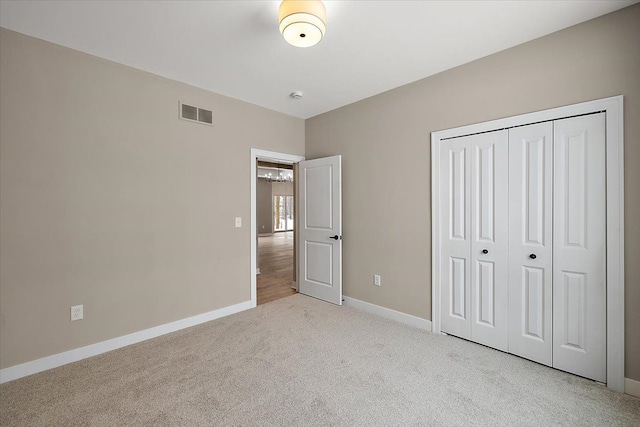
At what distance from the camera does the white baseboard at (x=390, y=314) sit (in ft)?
10.3

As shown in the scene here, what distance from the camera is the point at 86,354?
2.55 meters

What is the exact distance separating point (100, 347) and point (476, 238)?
369 centimetres

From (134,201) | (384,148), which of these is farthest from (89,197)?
(384,148)

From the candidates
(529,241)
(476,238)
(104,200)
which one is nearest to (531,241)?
(529,241)

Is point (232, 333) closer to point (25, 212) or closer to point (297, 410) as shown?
point (297, 410)

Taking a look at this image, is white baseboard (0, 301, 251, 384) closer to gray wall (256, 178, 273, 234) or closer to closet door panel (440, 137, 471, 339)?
closet door panel (440, 137, 471, 339)

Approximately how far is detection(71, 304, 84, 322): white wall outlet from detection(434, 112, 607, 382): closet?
344 centimetres

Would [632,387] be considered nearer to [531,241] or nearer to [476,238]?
[531,241]

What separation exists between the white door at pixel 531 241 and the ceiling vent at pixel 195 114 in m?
3.17

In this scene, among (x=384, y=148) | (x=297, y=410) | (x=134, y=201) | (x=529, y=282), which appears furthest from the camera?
(x=384, y=148)

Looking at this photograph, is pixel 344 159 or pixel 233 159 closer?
pixel 233 159

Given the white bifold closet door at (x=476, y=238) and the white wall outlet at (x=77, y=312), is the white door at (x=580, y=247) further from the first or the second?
the white wall outlet at (x=77, y=312)

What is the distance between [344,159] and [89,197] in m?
2.85

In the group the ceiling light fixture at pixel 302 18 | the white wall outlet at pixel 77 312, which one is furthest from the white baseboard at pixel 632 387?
the white wall outlet at pixel 77 312
